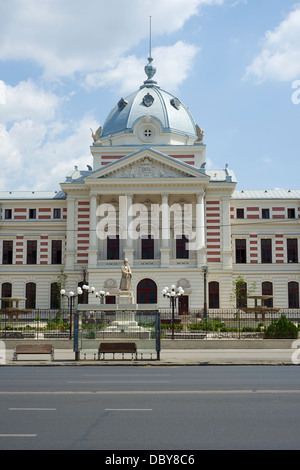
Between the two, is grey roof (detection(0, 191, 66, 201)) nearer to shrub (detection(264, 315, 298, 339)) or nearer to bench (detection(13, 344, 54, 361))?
shrub (detection(264, 315, 298, 339))

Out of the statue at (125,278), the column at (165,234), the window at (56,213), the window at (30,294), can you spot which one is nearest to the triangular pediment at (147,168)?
the column at (165,234)

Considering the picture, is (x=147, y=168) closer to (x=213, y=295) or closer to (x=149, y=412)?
(x=213, y=295)

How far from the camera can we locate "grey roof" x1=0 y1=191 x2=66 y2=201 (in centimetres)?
6806

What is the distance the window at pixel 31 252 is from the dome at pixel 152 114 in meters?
15.6

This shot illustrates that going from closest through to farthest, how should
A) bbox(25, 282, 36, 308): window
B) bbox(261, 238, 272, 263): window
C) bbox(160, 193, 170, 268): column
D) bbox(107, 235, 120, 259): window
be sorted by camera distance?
bbox(160, 193, 170, 268): column
bbox(107, 235, 120, 259): window
bbox(261, 238, 272, 263): window
bbox(25, 282, 36, 308): window

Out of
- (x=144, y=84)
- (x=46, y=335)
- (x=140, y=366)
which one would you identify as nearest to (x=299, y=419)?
(x=140, y=366)

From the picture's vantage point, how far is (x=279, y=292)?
6347 centimetres

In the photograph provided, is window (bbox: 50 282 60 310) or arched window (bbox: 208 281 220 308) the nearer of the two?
arched window (bbox: 208 281 220 308)

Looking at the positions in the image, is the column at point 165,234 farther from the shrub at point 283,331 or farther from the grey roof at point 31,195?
the shrub at point 283,331

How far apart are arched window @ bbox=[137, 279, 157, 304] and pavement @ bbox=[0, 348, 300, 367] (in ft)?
92.3

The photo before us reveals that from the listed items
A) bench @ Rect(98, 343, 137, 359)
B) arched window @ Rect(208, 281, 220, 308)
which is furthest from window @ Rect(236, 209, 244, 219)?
bench @ Rect(98, 343, 137, 359)

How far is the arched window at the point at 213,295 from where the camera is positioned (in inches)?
2431

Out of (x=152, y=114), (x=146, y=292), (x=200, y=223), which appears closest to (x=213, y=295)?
(x=146, y=292)
